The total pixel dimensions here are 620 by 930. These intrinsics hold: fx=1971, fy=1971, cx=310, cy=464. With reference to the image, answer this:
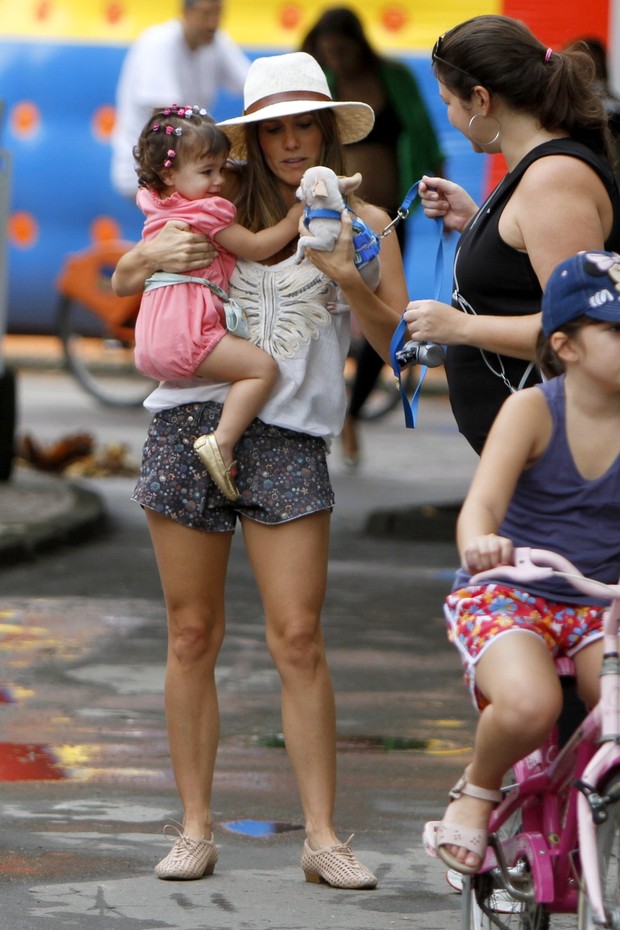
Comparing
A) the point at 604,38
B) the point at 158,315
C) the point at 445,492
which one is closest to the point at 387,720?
the point at 158,315

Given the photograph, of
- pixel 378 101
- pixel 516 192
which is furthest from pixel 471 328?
pixel 378 101

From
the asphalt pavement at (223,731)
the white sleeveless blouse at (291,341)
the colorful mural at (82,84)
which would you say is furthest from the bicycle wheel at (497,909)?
the colorful mural at (82,84)

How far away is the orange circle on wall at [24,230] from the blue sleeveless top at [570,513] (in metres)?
12.5

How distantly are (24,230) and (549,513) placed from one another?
494 inches

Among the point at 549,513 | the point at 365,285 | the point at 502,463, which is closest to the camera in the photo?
the point at 502,463

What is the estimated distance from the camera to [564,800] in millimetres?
3758

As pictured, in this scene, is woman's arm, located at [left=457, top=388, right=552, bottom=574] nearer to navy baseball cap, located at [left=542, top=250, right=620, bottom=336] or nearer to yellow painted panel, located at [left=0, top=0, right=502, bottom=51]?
navy baseball cap, located at [left=542, top=250, right=620, bottom=336]

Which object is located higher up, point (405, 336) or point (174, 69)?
point (405, 336)

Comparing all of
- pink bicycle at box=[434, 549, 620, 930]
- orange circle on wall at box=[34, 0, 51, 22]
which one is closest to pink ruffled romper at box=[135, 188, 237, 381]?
pink bicycle at box=[434, 549, 620, 930]

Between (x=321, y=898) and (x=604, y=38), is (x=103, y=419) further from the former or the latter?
(x=321, y=898)

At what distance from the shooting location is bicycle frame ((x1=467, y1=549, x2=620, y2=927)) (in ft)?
11.3

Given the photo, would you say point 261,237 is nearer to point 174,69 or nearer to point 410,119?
point 410,119

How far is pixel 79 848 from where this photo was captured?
16.4 feet

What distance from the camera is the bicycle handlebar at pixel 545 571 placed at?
344 cm
